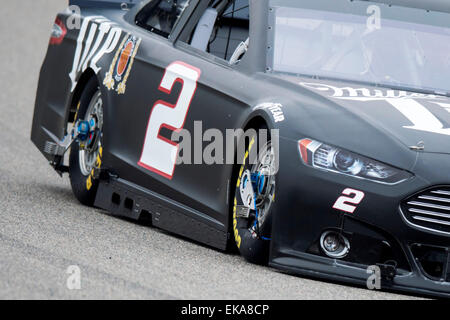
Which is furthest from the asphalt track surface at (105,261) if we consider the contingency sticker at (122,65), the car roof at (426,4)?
the car roof at (426,4)

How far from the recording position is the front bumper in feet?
18.5

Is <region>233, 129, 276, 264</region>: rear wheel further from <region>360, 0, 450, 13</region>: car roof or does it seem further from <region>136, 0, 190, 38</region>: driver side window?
<region>136, 0, 190, 38</region>: driver side window

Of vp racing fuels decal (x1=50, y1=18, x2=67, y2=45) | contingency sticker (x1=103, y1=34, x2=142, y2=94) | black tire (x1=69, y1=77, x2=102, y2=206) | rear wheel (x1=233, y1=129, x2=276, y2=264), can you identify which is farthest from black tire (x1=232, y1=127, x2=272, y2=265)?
vp racing fuels decal (x1=50, y1=18, x2=67, y2=45)

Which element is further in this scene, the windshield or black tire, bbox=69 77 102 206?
black tire, bbox=69 77 102 206

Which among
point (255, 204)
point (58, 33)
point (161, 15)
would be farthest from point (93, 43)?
point (255, 204)

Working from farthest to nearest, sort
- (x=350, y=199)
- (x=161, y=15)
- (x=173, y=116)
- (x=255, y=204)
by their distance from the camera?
(x=161, y=15) → (x=173, y=116) → (x=255, y=204) → (x=350, y=199)

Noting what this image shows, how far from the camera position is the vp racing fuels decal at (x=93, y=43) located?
8242mm

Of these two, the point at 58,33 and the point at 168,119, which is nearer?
the point at 168,119

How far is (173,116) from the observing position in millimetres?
7117

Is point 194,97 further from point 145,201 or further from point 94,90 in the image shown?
point 94,90

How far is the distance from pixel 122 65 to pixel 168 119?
885 mm

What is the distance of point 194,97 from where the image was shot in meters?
6.91

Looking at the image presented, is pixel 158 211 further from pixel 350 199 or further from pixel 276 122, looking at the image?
pixel 350 199

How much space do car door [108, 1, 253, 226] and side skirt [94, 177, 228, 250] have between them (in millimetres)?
45
